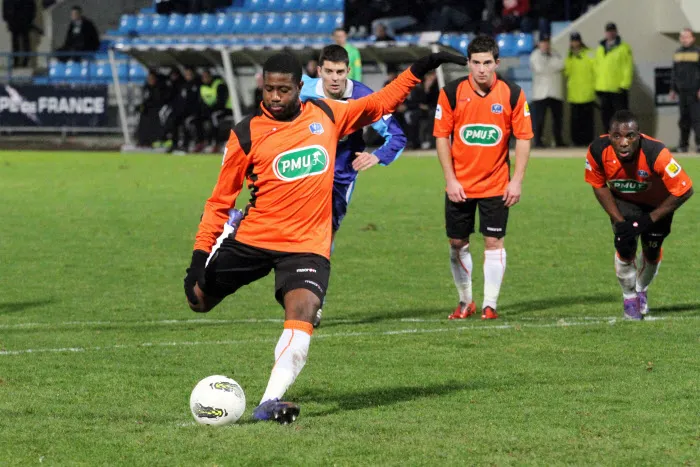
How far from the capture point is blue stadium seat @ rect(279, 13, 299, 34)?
33531 mm

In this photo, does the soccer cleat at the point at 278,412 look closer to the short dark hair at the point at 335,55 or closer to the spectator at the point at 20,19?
the short dark hair at the point at 335,55

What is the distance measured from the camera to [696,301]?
34.5ft

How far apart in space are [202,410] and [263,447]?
54 centimetres

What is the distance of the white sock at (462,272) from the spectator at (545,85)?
1736 cm

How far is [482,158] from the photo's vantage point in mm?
9852

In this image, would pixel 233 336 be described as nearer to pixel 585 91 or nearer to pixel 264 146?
pixel 264 146

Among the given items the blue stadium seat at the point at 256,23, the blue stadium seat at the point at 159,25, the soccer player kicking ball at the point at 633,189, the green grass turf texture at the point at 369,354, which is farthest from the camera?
the blue stadium seat at the point at 159,25

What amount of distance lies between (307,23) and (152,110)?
5149 millimetres

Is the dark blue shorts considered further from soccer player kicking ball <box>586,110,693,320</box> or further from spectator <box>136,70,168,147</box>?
spectator <box>136,70,168,147</box>

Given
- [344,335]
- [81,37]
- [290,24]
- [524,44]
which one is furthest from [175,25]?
[344,335]

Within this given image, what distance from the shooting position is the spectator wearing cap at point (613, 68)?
85.1 feet

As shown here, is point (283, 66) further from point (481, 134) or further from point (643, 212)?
point (643, 212)

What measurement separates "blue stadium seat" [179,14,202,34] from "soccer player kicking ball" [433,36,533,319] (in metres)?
26.3

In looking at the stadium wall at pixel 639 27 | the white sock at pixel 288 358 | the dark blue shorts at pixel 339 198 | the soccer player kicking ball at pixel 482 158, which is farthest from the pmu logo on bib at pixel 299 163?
the stadium wall at pixel 639 27
